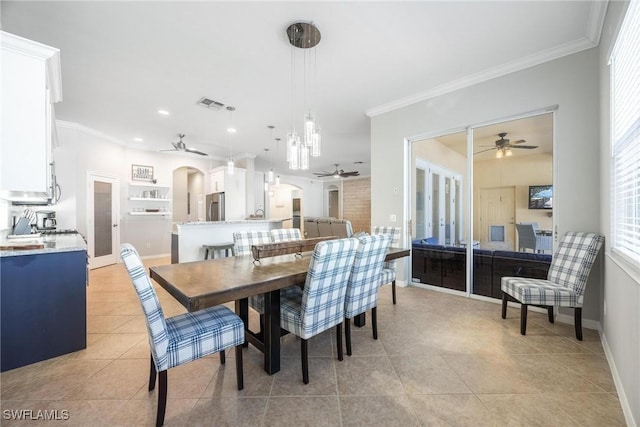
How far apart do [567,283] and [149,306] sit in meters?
3.34

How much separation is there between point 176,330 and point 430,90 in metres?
3.79

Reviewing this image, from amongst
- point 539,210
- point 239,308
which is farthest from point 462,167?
point 239,308

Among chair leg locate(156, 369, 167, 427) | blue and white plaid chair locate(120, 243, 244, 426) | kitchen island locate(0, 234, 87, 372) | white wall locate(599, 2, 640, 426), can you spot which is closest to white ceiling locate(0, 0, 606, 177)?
white wall locate(599, 2, 640, 426)

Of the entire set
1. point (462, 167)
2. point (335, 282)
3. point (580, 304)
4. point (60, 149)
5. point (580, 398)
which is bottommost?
point (580, 398)

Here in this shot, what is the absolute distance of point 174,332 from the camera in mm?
1492

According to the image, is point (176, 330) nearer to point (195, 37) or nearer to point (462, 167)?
point (195, 37)

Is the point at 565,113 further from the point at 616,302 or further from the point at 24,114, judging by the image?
the point at 24,114

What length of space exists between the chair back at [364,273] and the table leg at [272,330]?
1.76ft

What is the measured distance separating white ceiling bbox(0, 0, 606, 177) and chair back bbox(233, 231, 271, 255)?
185cm

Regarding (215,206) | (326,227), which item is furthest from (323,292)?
(215,206)

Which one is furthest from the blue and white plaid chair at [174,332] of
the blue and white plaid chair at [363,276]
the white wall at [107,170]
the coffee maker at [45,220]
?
the white wall at [107,170]

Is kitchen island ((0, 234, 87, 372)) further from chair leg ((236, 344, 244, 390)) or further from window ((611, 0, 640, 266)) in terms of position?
window ((611, 0, 640, 266))

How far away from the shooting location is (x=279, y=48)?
2.57 meters

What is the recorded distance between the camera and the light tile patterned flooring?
147 cm
